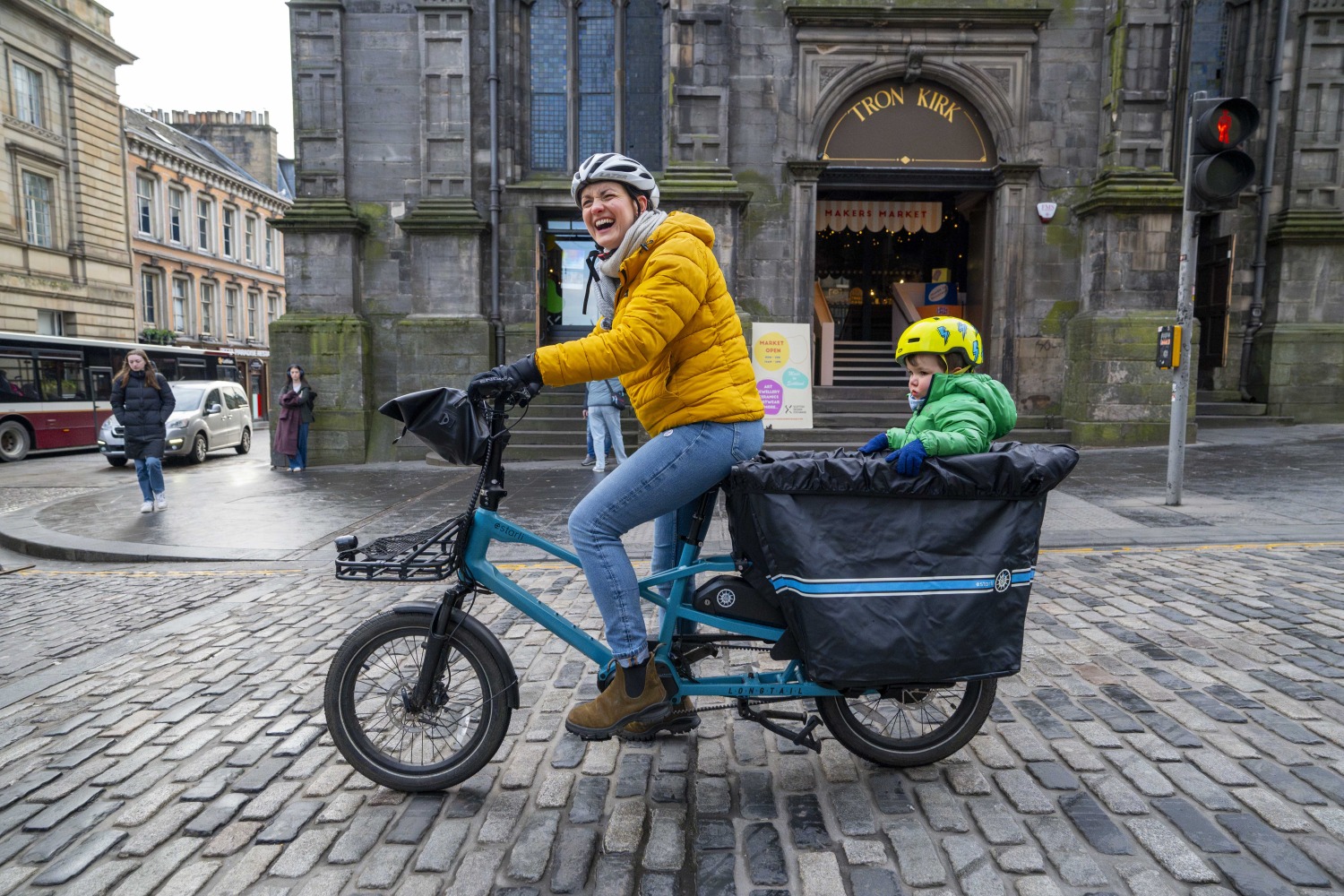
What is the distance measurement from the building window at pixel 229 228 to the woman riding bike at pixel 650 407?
45.6 meters

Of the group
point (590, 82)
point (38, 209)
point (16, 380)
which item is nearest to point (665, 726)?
point (590, 82)

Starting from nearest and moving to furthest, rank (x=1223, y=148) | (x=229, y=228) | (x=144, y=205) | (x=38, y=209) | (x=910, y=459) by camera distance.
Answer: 1. (x=910, y=459)
2. (x=1223, y=148)
3. (x=38, y=209)
4. (x=144, y=205)
5. (x=229, y=228)

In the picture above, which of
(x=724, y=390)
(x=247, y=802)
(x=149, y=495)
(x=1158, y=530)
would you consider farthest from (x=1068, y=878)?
(x=149, y=495)

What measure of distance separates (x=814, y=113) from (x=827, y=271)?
667 centimetres

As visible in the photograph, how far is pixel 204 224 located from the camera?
39656 millimetres

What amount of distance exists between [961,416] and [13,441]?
22.4m

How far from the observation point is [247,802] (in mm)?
2811

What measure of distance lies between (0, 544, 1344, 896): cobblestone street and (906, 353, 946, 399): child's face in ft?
4.58

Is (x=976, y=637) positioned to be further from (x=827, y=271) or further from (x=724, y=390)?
(x=827, y=271)

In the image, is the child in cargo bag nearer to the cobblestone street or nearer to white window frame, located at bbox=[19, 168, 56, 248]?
the cobblestone street

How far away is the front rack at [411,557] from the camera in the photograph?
2621mm

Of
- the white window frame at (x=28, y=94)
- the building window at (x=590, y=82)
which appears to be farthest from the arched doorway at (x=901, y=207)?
the white window frame at (x=28, y=94)

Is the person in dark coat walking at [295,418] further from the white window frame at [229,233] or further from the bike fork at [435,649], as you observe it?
the white window frame at [229,233]

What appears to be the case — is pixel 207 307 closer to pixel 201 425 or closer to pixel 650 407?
pixel 201 425
